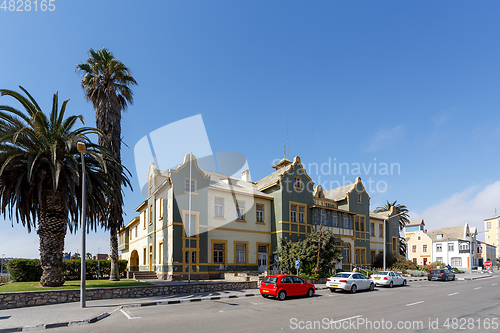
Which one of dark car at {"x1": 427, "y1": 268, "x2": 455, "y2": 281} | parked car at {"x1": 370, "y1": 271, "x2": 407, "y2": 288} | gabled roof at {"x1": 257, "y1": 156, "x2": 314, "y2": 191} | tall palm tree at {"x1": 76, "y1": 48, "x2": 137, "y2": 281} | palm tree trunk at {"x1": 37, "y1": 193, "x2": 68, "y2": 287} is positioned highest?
tall palm tree at {"x1": 76, "y1": 48, "x2": 137, "y2": 281}

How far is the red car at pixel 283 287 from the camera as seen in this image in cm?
2014

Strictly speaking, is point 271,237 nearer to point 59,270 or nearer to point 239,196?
point 239,196

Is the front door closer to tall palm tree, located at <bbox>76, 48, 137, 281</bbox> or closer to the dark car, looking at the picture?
tall palm tree, located at <bbox>76, 48, 137, 281</bbox>

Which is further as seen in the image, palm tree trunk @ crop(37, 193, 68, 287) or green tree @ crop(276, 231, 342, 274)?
green tree @ crop(276, 231, 342, 274)

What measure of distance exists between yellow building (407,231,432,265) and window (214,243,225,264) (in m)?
69.5

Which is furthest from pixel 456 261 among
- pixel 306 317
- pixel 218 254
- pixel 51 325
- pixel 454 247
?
pixel 51 325

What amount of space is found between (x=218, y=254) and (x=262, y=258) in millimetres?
5557

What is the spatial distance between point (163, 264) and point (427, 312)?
21.6 metres

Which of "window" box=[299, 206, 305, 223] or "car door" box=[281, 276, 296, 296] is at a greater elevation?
"window" box=[299, 206, 305, 223]

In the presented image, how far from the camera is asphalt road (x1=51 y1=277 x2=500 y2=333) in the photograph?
1168 centimetres

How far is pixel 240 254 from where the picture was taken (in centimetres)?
3384

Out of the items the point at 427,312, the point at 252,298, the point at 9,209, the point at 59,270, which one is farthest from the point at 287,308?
the point at 9,209

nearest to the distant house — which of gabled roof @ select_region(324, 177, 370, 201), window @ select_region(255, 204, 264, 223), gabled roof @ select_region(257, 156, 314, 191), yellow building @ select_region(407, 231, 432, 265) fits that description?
yellow building @ select_region(407, 231, 432, 265)

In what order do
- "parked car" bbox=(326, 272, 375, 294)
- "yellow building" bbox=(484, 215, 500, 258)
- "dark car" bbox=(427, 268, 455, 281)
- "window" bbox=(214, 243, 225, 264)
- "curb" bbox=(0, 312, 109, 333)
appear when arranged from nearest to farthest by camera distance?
"curb" bbox=(0, 312, 109, 333) < "parked car" bbox=(326, 272, 375, 294) < "window" bbox=(214, 243, 225, 264) < "dark car" bbox=(427, 268, 455, 281) < "yellow building" bbox=(484, 215, 500, 258)
